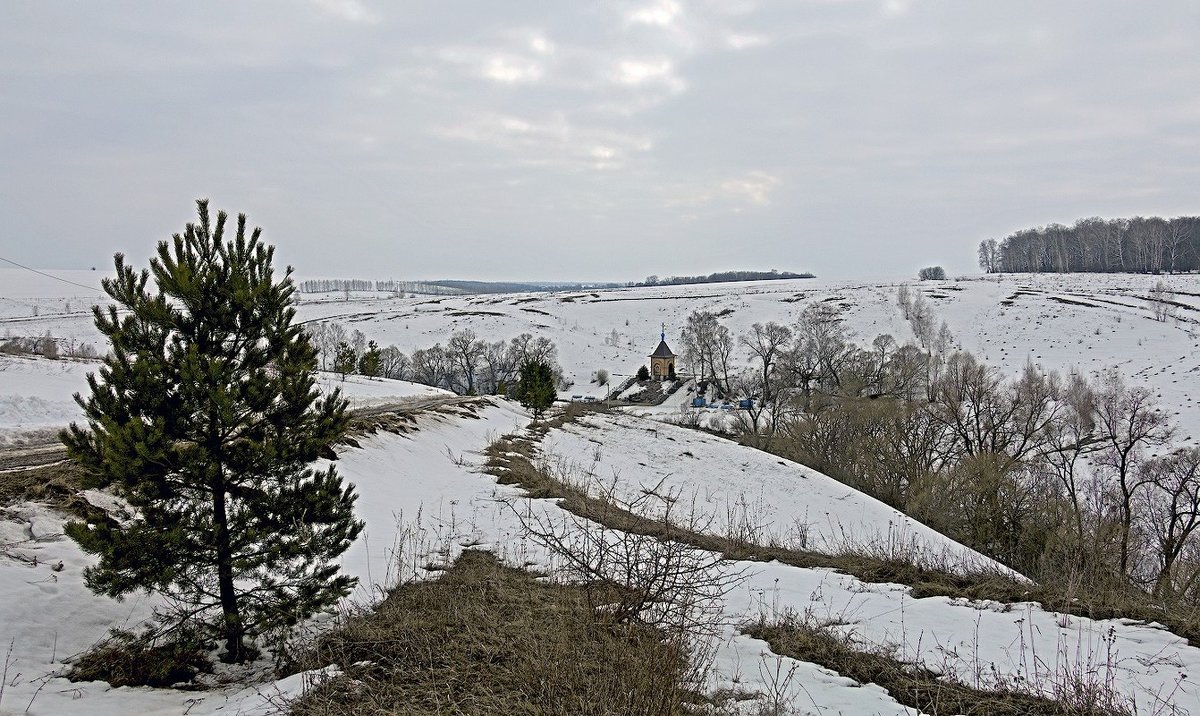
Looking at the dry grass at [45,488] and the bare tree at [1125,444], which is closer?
the dry grass at [45,488]

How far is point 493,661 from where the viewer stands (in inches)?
184

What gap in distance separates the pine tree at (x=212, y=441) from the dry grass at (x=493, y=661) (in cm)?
81

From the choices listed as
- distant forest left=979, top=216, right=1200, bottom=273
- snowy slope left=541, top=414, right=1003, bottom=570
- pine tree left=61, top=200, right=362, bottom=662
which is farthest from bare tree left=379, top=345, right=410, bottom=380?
distant forest left=979, top=216, right=1200, bottom=273

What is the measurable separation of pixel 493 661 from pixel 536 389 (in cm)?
2770

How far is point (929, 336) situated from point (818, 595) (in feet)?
253

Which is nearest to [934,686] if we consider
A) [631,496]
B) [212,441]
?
[212,441]

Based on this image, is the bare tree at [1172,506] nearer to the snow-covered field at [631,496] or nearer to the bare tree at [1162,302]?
the snow-covered field at [631,496]

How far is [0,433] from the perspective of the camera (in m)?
12.4

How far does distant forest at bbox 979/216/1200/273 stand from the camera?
4129 inches

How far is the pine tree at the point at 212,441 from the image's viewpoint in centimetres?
493

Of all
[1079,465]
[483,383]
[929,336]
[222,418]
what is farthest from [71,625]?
[929,336]

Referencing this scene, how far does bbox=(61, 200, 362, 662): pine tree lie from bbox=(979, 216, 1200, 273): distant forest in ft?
447

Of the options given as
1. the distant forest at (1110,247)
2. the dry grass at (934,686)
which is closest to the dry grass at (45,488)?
the dry grass at (934,686)

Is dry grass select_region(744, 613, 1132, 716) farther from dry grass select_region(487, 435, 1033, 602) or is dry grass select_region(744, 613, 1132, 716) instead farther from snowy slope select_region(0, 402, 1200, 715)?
dry grass select_region(487, 435, 1033, 602)
